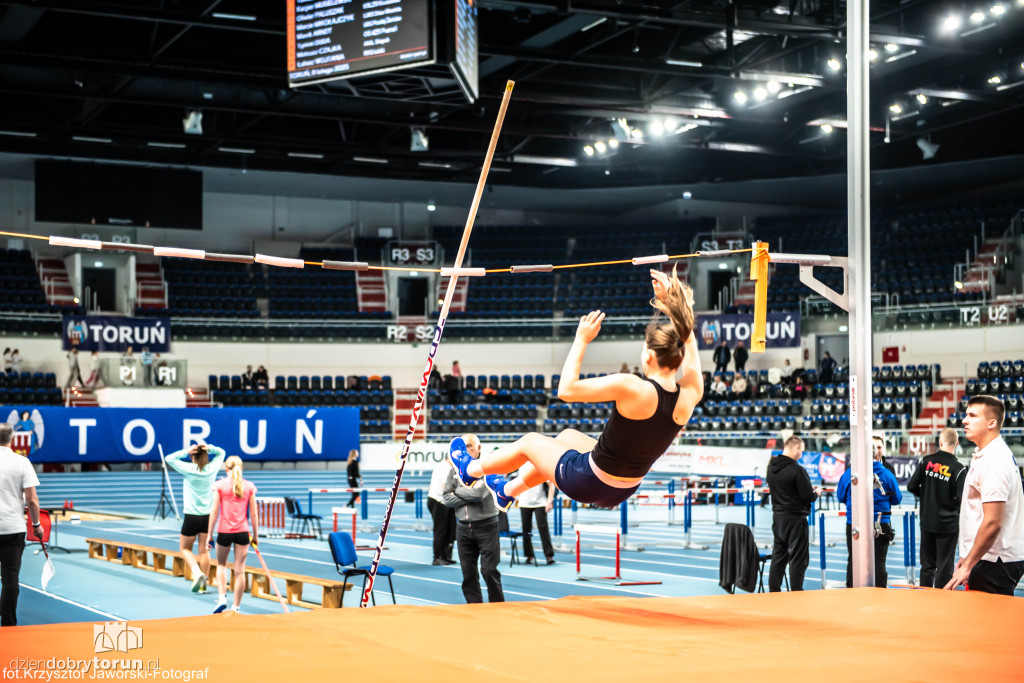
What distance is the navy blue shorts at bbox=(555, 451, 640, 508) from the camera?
16.6 ft

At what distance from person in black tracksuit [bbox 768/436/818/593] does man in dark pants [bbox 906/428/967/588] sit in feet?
3.12

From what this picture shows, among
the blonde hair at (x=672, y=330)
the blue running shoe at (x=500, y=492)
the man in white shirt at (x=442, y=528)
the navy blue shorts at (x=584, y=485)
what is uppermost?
the blonde hair at (x=672, y=330)

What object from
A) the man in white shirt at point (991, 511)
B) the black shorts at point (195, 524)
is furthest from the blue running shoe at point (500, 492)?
the black shorts at point (195, 524)

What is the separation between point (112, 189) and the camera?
83.6 ft

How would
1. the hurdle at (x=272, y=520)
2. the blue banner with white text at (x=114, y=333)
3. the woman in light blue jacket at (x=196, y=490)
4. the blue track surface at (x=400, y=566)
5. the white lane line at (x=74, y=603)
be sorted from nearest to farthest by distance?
the white lane line at (x=74, y=603)
the woman in light blue jacket at (x=196, y=490)
the blue track surface at (x=400, y=566)
the hurdle at (x=272, y=520)
the blue banner with white text at (x=114, y=333)

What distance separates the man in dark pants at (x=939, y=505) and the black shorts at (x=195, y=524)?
260 inches

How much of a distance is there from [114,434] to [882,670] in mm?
17522

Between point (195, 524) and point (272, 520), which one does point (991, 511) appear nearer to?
point (195, 524)

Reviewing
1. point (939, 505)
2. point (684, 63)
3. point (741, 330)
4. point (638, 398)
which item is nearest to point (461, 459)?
point (638, 398)

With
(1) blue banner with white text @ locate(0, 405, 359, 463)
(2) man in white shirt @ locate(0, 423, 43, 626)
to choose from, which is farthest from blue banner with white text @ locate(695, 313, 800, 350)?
(2) man in white shirt @ locate(0, 423, 43, 626)

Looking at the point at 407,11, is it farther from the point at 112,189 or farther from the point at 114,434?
the point at 112,189

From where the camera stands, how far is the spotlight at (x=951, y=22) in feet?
55.1

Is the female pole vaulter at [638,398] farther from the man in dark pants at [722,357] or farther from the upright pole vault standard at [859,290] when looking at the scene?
the man in dark pants at [722,357]

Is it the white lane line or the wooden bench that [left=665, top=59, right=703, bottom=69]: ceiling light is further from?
the white lane line
